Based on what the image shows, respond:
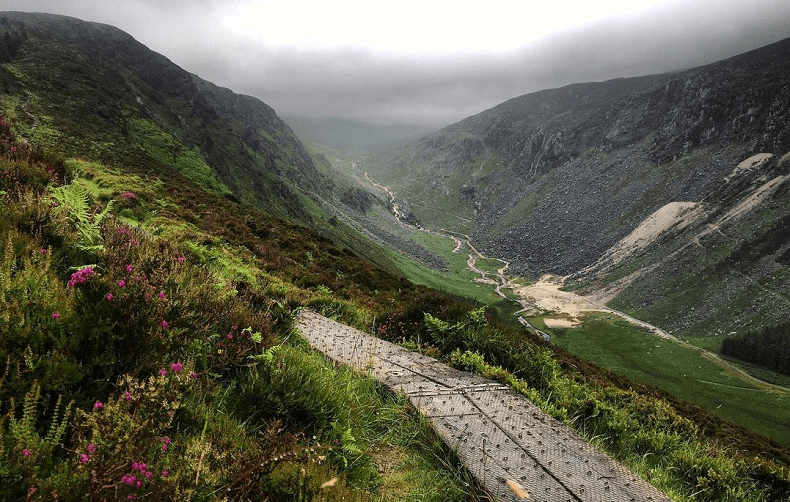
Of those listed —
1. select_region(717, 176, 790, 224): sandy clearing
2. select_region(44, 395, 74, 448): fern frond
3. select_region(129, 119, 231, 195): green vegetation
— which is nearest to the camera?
select_region(44, 395, 74, 448): fern frond

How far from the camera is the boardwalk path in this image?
13.1 feet

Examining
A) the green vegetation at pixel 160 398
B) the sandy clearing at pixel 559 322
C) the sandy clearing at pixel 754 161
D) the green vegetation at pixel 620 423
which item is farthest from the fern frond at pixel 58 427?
the sandy clearing at pixel 754 161

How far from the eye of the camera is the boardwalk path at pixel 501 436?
157 inches

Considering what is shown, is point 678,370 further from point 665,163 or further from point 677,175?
point 665,163

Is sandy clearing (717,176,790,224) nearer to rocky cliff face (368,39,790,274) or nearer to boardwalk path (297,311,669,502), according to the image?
rocky cliff face (368,39,790,274)

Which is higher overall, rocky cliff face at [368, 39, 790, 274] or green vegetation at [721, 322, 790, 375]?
rocky cliff face at [368, 39, 790, 274]

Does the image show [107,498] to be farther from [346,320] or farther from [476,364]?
[346,320]

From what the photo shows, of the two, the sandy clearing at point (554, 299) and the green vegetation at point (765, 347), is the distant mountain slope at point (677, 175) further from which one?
the green vegetation at point (765, 347)

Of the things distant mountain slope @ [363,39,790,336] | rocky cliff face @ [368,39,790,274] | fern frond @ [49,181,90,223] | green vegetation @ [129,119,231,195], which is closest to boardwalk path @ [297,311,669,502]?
fern frond @ [49,181,90,223]

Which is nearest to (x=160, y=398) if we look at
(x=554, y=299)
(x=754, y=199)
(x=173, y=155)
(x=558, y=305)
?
(x=173, y=155)

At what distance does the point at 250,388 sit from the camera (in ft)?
13.3

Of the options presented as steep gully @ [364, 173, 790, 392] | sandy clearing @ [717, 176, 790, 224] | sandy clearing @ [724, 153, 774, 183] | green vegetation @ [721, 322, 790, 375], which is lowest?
Answer: steep gully @ [364, 173, 790, 392]

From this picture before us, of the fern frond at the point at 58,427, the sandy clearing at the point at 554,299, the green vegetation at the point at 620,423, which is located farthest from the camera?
the sandy clearing at the point at 554,299

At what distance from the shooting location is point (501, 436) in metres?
4.69
